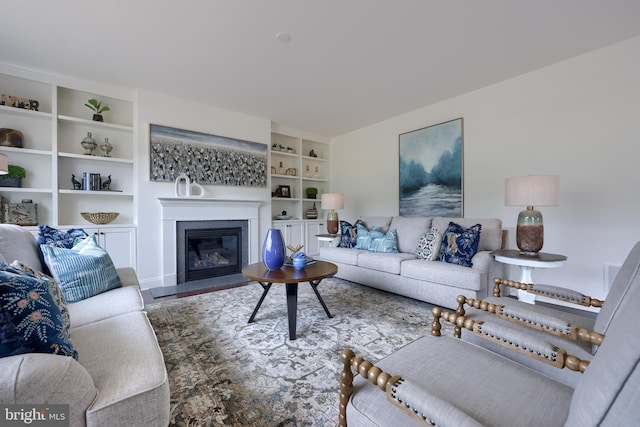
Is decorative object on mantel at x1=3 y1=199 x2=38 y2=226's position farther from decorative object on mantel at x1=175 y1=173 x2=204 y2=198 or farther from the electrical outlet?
the electrical outlet

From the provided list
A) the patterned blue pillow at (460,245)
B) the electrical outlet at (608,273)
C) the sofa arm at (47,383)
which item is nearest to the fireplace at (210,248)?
the patterned blue pillow at (460,245)

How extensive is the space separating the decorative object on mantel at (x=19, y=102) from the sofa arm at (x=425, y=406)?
15.0 feet

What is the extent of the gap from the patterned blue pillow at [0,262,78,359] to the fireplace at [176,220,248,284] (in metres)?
3.04

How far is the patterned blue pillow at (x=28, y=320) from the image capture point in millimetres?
812

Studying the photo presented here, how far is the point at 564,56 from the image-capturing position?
2.80 meters

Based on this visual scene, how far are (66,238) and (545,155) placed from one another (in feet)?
15.5

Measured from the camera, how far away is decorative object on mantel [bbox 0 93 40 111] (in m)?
2.96

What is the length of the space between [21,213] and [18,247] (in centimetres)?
206

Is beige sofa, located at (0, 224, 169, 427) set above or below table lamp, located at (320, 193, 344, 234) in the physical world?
below

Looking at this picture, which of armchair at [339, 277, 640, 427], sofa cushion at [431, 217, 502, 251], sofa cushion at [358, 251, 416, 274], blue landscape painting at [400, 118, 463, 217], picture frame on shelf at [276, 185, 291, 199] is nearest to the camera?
armchair at [339, 277, 640, 427]

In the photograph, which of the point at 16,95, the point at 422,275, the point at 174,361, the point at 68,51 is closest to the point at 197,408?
the point at 174,361

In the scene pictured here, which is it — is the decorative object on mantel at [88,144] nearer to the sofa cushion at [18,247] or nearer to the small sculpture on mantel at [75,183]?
the small sculpture on mantel at [75,183]

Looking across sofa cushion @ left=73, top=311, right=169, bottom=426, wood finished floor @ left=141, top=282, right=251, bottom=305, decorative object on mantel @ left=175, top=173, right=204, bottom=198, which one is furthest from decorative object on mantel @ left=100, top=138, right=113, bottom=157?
sofa cushion @ left=73, top=311, right=169, bottom=426

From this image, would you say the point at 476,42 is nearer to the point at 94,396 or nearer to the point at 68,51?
the point at 94,396
